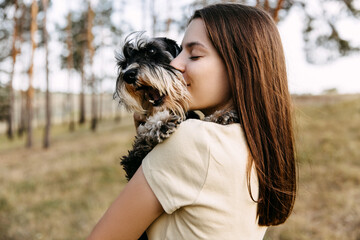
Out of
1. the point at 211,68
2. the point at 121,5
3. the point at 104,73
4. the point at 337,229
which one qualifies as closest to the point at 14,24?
the point at 121,5

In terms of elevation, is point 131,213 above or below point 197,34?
below

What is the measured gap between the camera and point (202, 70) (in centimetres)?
157

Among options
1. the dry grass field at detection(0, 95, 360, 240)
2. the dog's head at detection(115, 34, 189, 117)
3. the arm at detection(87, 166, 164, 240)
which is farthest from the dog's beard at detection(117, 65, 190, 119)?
the dry grass field at detection(0, 95, 360, 240)

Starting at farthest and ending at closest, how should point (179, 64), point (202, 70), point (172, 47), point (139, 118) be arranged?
point (172, 47)
point (139, 118)
point (179, 64)
point (202, 70)

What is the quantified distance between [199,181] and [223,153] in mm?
154

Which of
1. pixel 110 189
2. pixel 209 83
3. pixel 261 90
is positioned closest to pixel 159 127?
pixel 209 83

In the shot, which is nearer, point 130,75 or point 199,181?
point 199,181

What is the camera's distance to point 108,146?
1694cm

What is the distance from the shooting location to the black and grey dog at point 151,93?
1.65 metres

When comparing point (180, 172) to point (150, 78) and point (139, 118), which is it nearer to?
point (150, 78)

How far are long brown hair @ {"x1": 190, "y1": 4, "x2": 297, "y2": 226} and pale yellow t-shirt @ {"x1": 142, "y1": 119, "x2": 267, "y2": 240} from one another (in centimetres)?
16

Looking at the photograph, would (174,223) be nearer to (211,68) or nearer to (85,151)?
(211,68)

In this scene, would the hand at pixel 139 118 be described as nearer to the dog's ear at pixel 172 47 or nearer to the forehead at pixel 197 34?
the dog's ear at pixel 172 47

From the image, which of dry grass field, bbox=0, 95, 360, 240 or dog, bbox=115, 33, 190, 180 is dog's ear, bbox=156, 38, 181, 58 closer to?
dog, bbox=115, 33, 190, 180
